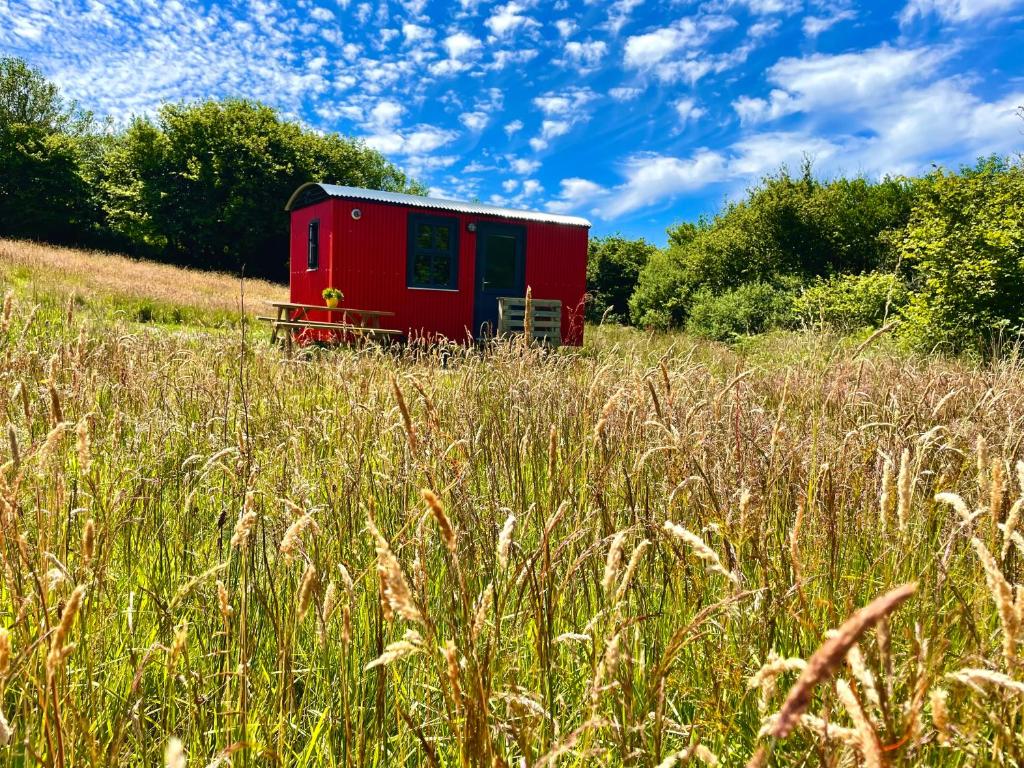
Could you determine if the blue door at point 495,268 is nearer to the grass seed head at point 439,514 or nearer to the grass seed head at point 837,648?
the grass seed head at point 439,514

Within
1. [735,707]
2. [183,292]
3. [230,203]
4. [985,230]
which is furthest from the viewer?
[230,203]

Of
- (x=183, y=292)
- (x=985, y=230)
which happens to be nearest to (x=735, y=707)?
(x=985, y=230)

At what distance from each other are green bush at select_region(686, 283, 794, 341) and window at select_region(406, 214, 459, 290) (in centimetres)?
903

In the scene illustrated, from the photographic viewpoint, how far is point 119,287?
16.2 meters

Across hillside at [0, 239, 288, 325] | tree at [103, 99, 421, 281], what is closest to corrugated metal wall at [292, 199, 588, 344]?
hillside at [0, 239, 288, 325]

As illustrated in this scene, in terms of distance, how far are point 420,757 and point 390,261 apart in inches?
503

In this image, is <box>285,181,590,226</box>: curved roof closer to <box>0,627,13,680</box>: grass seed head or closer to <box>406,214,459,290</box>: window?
<box>406,214,459,290</box>: window

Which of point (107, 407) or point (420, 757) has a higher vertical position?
point (107, 407)

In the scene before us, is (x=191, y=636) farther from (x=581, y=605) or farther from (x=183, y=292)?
(x=183, y=292)

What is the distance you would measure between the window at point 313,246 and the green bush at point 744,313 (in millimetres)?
11610

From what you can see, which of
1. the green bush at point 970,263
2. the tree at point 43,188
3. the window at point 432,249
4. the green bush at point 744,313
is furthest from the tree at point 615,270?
the tree at point 43,188

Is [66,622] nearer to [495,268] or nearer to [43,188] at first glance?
[495,268]

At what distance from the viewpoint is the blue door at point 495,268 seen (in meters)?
14.5

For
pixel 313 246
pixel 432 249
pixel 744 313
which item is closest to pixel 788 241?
pixel 744 313
